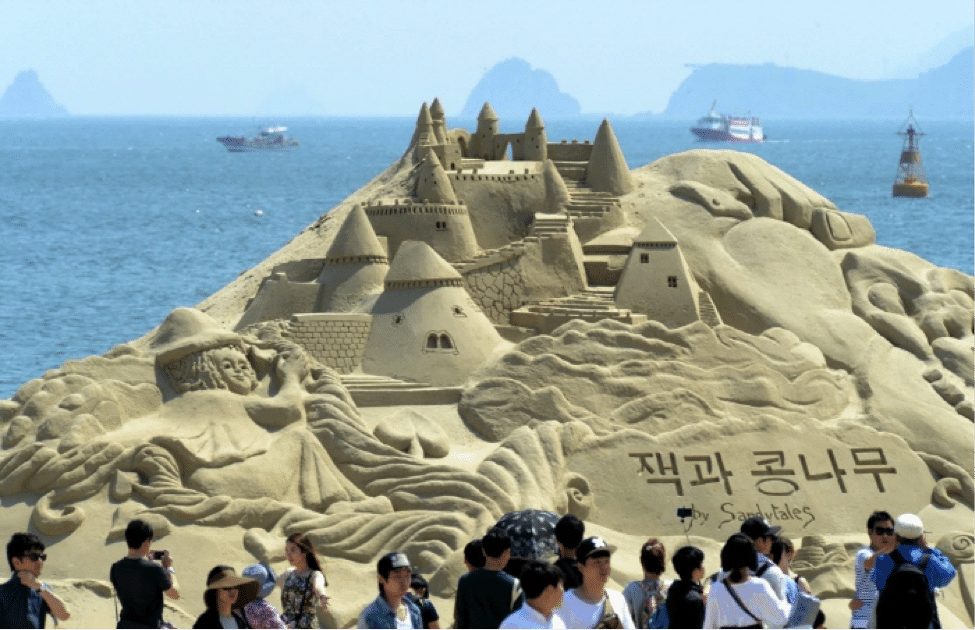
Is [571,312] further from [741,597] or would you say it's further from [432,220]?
[741,597]

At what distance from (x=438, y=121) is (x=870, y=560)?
2310 centimetres

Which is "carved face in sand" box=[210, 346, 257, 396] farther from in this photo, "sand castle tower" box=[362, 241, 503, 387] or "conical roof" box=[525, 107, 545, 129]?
"conical roof" box=[525, 107, 545, 129]

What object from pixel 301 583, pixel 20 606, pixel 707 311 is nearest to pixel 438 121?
pixel 707 311

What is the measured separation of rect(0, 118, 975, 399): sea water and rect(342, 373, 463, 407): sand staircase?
20.0 m

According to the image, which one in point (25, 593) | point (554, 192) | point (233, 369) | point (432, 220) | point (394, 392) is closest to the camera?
point (25, 593)

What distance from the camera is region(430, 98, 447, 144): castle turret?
135 ft

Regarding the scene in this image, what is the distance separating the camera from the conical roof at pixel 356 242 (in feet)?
120

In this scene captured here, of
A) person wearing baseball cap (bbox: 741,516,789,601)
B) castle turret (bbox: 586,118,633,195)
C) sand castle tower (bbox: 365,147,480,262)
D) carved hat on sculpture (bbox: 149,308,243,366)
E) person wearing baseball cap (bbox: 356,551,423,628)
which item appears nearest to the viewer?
person wearing baseball cap (bbox: 356,551,423,628)

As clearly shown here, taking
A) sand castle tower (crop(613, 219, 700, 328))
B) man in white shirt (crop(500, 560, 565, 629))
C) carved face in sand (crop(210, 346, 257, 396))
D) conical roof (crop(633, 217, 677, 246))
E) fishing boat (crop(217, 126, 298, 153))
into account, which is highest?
man in white shirt (crop(500, 560, 565, 629))

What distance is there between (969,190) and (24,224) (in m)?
47.0

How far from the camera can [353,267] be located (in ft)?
120

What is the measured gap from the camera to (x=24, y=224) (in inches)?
3659

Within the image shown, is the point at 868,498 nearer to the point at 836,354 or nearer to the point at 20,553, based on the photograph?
the point at 836,354

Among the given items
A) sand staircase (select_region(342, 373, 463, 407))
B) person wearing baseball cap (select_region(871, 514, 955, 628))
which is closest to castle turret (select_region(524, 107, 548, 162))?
sand staircase (select_region(342, 373, 463, 407))
